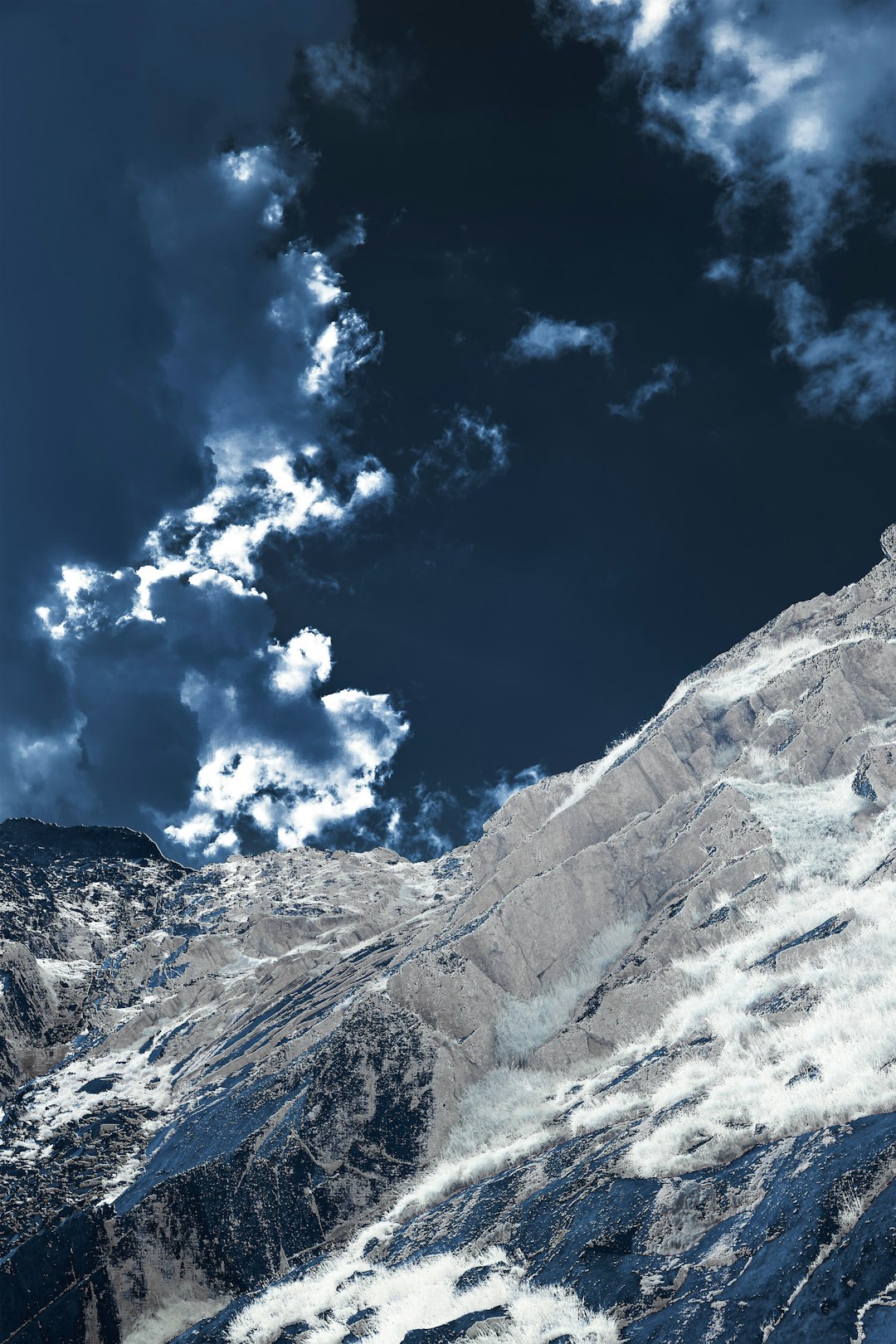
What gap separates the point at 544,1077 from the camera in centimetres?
3991

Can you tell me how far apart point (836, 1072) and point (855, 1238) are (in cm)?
728

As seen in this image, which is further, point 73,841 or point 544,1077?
point 73,841

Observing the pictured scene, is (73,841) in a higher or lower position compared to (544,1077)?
higher

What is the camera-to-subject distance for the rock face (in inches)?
709

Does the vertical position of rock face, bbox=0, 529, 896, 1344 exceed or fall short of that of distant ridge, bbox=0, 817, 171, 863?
it falls short

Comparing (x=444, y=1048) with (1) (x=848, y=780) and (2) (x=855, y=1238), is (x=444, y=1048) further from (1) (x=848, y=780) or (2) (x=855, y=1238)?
(2) (x=855, y=1238)

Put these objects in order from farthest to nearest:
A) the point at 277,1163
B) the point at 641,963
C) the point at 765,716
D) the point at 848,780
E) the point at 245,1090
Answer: the point at 765,716, the point at 848,780, the point at 245,1090, the point at 641,963, the point at 277,1163

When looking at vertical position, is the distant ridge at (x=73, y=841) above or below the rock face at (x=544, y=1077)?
above

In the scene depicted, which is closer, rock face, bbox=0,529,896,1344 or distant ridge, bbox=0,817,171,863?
rock face, bbox=0,529,896,1344

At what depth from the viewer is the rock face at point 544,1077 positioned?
18.0 metres

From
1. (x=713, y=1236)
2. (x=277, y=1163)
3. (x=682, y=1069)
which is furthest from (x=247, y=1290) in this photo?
(x=713, y=1236)

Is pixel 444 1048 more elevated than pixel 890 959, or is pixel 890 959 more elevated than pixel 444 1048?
pixel 444 1048

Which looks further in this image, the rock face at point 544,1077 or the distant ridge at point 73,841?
the distant ridge at point 73,841

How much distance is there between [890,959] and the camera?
2897 centimetres
